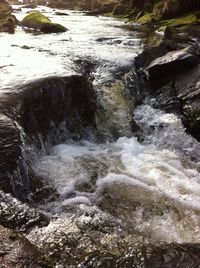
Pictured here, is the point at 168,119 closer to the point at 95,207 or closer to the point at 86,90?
the point at 86,90

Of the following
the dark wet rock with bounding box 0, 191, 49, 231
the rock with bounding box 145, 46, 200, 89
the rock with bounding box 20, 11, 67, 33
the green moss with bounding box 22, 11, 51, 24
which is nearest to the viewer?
the dark wet rock with bounding box 0, 191, 49, 231

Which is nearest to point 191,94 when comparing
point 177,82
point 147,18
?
point 177,82

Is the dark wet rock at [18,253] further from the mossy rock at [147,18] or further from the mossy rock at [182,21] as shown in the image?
the mossy rock at [147,18]

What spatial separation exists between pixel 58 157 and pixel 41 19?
2371cm

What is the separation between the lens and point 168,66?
14.9m

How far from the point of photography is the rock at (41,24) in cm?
2852

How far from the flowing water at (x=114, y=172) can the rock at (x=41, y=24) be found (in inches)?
515

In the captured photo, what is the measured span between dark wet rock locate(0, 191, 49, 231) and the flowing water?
161 mm

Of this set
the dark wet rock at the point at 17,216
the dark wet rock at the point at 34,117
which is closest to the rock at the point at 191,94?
the dark wet rock at the point at 34,117

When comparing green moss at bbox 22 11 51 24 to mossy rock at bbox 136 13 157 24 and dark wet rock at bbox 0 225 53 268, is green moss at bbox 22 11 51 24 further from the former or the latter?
dark wet rock at bbox 0 225 53 268

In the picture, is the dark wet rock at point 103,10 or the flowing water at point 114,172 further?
the dark wet rock at point 103,10

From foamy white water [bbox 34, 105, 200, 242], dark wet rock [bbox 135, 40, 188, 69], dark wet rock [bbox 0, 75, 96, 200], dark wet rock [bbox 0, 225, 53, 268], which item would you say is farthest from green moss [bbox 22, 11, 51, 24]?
dark wet rock [bbox 0, 225, 53, 268]

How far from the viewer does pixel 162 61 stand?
15203 millimetres

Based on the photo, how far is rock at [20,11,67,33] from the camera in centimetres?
2852
